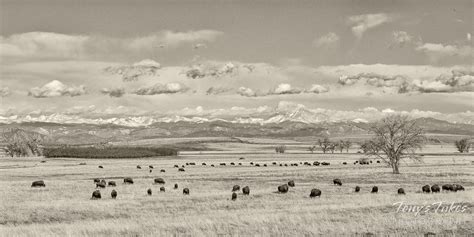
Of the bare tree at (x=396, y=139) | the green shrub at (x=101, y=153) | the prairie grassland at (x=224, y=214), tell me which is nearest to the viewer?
the prairie grassland at (x=224, y=214)

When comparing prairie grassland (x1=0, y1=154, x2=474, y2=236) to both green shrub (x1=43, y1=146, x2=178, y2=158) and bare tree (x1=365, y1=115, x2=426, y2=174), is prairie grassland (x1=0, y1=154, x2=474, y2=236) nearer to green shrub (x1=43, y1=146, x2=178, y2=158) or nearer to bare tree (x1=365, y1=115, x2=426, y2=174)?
bare tree (x1=365, y1=115, x2=426, y2=174)

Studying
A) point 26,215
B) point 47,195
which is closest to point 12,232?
point 26,215

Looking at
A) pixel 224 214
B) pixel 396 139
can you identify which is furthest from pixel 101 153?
pixel 224 214

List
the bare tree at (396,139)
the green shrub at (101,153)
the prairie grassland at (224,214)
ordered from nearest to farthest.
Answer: the prairie grassland at (224,214)
the bare tree at (396,139)
the green shrub at (101,153)

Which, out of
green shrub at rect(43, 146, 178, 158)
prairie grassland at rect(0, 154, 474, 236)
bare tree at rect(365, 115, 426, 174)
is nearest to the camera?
prairie grassland at rect(0, 154, 474, 236)

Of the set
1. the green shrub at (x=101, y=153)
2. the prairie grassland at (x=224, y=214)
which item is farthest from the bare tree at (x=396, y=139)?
the green shrub at (x=101, y=153)

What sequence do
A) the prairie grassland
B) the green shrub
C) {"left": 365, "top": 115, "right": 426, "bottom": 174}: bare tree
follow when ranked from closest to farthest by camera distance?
the prairie grassland, {"left": 365, "top": 115, "right": 426, "bottom": 174}: bare tree, the green shrub

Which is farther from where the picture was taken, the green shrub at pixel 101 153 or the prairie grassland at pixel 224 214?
the green shrub at pixel 101 153

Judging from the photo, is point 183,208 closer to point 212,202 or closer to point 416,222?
point 212,202

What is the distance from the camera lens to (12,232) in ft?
78.2

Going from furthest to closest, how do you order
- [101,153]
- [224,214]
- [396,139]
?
1. [101,153]
2. [396,139]
3. [224,214]

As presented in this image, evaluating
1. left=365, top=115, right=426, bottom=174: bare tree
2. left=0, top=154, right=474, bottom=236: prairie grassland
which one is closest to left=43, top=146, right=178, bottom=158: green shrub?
left=365, top=115, right=426, bottom=174: bare tree

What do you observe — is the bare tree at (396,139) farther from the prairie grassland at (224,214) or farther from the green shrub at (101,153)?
the green shrub at (101,153)

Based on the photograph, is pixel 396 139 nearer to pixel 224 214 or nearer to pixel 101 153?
pixel 224 214
